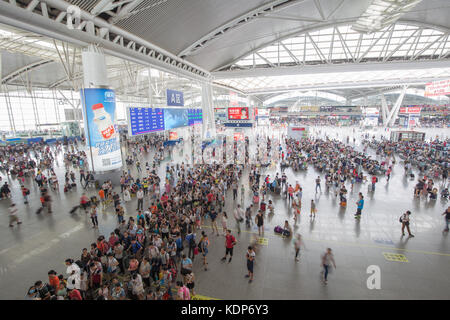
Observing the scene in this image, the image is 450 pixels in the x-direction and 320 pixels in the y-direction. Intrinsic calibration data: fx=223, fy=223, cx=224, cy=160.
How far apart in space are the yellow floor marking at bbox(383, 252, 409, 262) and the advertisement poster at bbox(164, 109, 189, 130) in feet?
50.8

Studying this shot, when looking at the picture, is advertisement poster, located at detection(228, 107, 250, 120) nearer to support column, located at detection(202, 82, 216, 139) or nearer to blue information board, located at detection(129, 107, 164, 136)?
support column, located at detection(202, 82, 216, 139)

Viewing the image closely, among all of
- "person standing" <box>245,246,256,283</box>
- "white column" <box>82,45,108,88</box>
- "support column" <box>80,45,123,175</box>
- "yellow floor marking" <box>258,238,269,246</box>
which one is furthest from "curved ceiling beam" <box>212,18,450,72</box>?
"person standing" <box>245,246,256,283</box>

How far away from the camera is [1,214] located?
37.6 feet

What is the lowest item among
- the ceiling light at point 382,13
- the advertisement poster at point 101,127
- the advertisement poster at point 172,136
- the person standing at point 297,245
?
the person standing at point 297,245

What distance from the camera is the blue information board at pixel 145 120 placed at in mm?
13859

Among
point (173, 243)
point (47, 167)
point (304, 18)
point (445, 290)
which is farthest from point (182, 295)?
point (47, 167)

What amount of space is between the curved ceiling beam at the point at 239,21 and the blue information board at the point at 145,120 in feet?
22.2

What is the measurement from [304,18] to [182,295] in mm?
21570

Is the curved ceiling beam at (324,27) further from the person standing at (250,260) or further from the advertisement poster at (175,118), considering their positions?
the person standing at (250,260)

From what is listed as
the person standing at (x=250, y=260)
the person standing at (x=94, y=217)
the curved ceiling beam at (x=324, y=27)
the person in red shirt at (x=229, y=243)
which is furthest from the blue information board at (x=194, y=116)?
the person standing at (x=250, y=260)

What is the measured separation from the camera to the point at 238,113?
24422 millimetres

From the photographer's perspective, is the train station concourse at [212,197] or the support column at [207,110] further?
the support column at [207,110]

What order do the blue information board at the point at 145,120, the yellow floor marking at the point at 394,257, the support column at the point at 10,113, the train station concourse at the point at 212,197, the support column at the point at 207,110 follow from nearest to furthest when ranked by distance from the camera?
the train station concourse at the point at 212,197
the yellow floor marking at the point at 394,257
the blue information board at the point at 145,120
the support column at the point at 207,110
the support column at the point at 10,113
